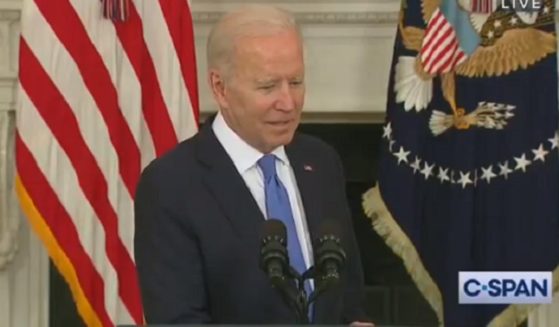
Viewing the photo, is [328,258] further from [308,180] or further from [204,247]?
[308,180]

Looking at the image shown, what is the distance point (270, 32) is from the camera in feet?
6.51

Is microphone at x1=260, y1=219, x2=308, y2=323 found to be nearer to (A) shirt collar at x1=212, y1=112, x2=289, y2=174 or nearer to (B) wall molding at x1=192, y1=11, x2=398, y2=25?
(A) shirt collar at x1=212, y1=112, x2=289, y2=174

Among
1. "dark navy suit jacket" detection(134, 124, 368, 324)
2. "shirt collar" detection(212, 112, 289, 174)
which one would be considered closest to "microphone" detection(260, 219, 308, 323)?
"dark navy suit jacket" detection(134, 124, 368, 324)

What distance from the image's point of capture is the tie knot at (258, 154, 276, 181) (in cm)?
213

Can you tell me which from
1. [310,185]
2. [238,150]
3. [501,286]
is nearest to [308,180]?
[310,185]

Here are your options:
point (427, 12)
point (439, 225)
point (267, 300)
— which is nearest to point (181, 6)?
point (427, 12)

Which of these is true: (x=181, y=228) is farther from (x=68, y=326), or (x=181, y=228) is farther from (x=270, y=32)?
(x=68, y=326)

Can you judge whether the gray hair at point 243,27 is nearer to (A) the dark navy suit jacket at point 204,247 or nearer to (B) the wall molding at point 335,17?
(A) the dark navy suit jacket at point 204,247

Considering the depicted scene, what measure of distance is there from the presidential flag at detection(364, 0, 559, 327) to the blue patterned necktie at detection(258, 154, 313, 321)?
1.76 meters

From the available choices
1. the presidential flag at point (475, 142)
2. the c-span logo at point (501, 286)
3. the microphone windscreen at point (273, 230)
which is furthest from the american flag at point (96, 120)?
the microphone windscreen at point (273, 230)

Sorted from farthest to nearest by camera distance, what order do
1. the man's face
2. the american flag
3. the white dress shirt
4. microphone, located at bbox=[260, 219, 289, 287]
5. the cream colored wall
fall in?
the cream colored wall → the american flag → the white dress shirt → the man's face → microphone, located at bbox=[260, 219, 289, 287]

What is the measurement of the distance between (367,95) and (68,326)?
4.43ft

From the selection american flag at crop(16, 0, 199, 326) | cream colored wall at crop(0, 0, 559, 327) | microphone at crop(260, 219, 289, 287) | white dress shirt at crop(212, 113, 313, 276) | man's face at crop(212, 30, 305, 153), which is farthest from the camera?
cream colored wall at crop(0, 0, 559, 327)

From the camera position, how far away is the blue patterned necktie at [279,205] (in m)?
2.05
